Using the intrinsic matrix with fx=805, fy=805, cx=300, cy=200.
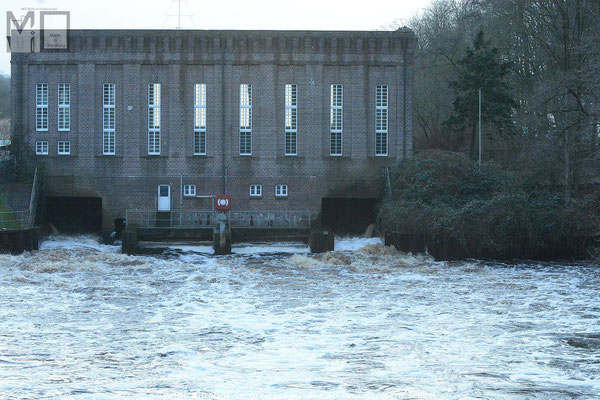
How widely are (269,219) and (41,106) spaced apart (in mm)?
14154

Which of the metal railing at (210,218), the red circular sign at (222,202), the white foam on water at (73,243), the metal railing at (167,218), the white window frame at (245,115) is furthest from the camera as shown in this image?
the white window frame at (245,115)

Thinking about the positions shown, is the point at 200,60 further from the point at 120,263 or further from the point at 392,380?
the point at 392,380

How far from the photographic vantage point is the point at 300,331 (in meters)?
19.0

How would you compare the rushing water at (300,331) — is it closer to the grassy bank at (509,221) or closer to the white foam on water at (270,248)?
the grassy bank at (509,221)

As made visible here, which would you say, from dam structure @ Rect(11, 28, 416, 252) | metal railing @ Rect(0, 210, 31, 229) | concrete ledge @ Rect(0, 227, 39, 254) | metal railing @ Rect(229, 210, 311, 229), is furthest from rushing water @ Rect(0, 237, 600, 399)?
dam structure @ Rect(11, 28, 416, 252)

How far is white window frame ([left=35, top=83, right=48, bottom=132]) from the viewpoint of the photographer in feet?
145

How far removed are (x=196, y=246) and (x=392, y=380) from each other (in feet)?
84.8

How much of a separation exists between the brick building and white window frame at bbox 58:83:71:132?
6 centimetres

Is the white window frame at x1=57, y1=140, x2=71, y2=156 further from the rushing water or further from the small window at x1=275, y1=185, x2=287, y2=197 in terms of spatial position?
the rushing water

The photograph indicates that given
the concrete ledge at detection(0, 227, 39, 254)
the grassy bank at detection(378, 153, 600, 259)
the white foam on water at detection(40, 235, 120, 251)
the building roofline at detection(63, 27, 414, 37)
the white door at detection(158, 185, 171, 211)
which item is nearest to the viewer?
the grassy bank at detection(378, 153, 600, 259)

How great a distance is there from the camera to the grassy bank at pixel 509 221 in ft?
109

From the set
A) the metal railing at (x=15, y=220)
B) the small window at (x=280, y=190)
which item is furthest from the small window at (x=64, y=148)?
the small window at (x=280, y=190)

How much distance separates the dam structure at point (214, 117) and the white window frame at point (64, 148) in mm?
55

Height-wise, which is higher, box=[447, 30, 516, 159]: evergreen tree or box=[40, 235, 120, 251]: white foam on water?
box=[447, 30, 516, 159]: evergreen tree
